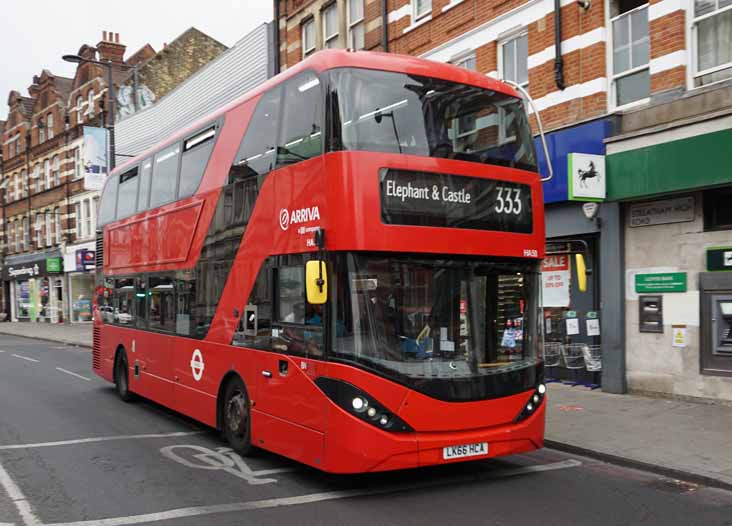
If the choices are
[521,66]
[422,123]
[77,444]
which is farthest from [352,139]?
[521,66]

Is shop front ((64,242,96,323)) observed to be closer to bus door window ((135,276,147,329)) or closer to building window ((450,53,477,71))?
building window ((450,53,477,71))

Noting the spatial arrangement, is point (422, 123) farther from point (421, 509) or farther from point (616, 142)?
point (616, 142)

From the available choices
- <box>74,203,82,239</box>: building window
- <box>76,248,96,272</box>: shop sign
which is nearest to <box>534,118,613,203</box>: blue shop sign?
<box>76,248,96,272</box>: shop sign

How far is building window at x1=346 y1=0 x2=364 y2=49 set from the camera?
19.3 m

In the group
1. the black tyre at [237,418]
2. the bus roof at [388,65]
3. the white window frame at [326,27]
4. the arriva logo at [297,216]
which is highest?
the white window frame at [326,27]

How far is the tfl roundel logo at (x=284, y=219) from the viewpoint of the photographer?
703cm

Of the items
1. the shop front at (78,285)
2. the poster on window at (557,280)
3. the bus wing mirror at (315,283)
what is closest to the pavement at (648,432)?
the poster on window at (557,280)

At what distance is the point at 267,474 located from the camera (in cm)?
724

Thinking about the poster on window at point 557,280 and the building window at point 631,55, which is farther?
the poster on window at point 557,280

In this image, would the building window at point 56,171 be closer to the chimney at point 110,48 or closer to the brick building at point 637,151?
the chimney at point 110,48

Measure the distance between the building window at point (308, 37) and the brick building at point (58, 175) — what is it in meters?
19.1

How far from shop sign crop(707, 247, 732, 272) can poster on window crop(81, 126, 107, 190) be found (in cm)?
2281

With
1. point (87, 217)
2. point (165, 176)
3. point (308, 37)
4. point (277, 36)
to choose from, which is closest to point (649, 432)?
point (165, 176)

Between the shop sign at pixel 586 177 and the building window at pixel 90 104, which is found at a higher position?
the building window at pixel 90 104
